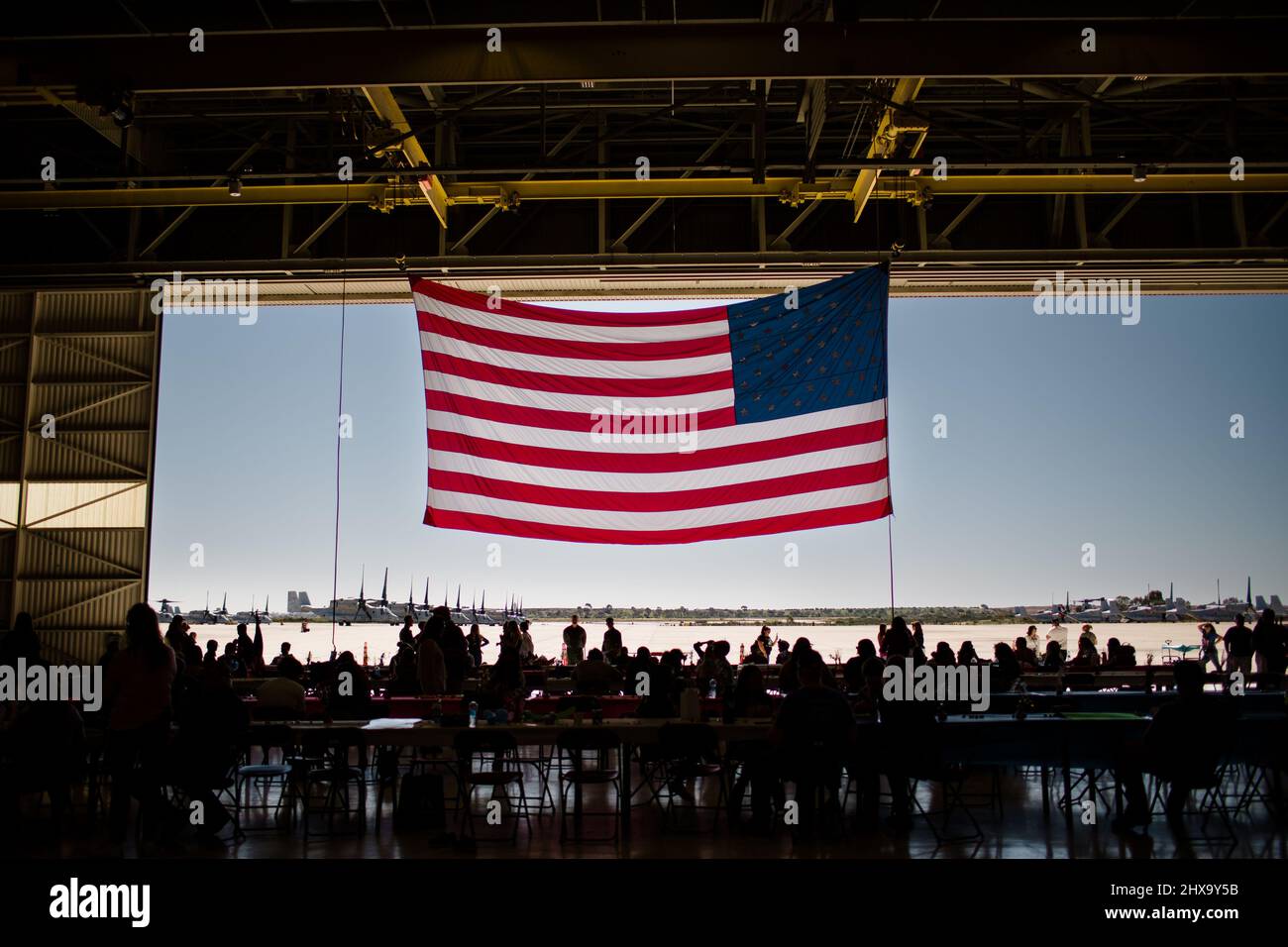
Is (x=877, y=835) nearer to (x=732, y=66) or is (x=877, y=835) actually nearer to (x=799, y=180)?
(x=732, y=66)

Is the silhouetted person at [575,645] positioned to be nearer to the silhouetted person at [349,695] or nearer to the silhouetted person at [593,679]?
the silhouetted person at [593,679]

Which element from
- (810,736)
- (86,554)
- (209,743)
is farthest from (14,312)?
(810,736)

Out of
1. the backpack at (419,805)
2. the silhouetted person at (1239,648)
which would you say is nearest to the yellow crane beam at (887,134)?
the backpack at (419,805)

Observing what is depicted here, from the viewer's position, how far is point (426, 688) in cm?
1132

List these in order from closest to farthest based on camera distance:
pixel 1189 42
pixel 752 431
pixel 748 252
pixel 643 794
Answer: pixel 1189 42 < pixel 643 794 < pixel 752 431 < pixel 748 252

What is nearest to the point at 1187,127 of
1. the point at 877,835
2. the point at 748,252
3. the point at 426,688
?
the point at 748,252

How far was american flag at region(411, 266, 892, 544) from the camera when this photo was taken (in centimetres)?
976

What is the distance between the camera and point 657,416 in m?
10.5

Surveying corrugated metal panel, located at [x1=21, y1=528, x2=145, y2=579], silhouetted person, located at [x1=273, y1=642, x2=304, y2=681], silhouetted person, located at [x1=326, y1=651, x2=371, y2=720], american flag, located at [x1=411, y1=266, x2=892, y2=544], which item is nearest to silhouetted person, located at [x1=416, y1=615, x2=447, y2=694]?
silhouetted person, located at [x1=326, y1=651, x2=371, y2=720]

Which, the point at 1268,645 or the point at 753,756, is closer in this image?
the point at 753,756

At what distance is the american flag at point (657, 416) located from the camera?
32.0ft

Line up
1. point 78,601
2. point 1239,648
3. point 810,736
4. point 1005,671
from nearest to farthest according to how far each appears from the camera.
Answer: point 810,736 → point 1005,671 → point 1239,648 → point 78,601

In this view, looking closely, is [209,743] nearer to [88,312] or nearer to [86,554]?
[86,554]

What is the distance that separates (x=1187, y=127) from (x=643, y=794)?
1141 cm
